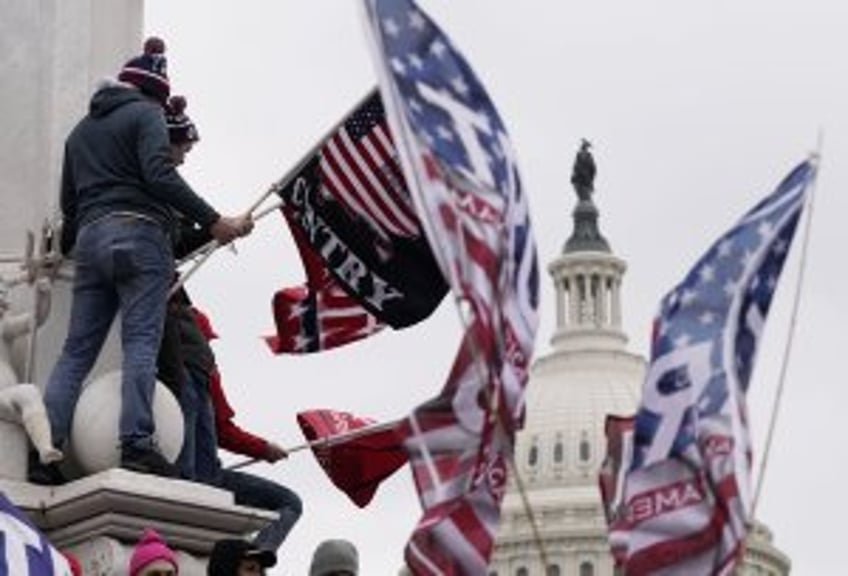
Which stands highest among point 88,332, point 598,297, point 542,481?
point 598,297

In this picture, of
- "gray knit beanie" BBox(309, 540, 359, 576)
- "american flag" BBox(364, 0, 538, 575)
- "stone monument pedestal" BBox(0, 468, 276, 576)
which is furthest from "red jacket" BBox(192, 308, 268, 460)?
"american flag" BBox(364, 0, 538, 575)

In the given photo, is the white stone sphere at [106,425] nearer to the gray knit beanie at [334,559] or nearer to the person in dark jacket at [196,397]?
the person in dark jacket at [196,397]

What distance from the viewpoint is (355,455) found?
51.6 ft

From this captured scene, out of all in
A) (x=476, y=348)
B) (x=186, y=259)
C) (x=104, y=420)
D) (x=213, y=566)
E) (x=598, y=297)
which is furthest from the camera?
(x=598, y=297)

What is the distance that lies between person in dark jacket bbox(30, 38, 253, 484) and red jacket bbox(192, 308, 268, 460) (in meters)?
1.11

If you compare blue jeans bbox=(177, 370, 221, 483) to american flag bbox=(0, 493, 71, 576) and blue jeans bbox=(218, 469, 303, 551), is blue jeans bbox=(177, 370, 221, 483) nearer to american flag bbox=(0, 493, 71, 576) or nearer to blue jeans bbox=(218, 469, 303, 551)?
blue jeans bbox=(218, 469, 303, 551)

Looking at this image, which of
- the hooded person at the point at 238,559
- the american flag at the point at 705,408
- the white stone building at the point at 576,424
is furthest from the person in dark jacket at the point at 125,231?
the white stone building at the point at 576,424

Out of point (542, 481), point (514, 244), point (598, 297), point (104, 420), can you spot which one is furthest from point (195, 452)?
point (598, 297)

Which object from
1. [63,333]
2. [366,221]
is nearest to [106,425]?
[63,333]

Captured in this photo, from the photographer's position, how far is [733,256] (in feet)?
32.8

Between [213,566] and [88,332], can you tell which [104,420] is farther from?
[213,566]

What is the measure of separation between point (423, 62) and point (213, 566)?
2.14 metres

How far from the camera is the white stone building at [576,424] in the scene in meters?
139

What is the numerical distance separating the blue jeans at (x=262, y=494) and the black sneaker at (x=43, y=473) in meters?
0.96
